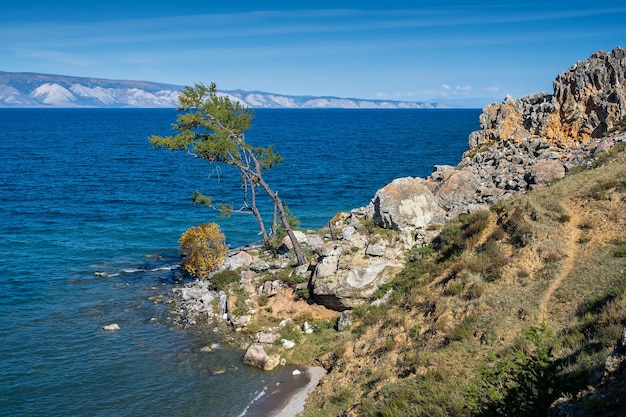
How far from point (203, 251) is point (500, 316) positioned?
2418 centimetres

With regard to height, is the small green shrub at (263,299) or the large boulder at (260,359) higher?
the small green shrub at (263,299)

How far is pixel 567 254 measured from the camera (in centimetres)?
2331

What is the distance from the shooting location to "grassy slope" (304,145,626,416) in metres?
15.8

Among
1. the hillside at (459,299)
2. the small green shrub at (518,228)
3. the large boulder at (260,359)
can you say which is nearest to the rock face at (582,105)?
the hillside at (459,299)

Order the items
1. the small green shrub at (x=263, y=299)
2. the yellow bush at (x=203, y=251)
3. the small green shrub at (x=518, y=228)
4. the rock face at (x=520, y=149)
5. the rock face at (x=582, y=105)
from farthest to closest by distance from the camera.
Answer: the rock face at (x=582, y=105) → the yellow bush at (x=203, y=251) → the rock face at (x=520, y=149) → the small green shrub at (x=263, y=299) → the small green shrub at (x=518, y=228)

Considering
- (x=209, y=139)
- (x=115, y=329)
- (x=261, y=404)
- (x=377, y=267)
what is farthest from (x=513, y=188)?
(x=115, y=329)

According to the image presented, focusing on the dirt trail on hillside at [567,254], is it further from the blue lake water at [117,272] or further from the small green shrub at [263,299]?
the small green shrub at [263,299]

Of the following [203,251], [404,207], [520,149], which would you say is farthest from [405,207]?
[520,149]

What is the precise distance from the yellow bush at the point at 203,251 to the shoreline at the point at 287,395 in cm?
1552

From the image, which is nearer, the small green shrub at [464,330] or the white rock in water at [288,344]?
the small green shrub at [464,330]

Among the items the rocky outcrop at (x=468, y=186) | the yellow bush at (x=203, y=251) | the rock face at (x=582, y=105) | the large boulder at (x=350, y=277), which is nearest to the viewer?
the large boulder at (x=350, y=277)

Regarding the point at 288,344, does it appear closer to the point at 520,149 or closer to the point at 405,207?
the point at 405,207

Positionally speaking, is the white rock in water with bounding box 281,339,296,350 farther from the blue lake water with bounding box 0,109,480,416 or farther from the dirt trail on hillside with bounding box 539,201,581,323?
the dirt trail on hillside with bounding box 539,201,581,323

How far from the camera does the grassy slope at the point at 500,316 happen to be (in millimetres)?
15802
